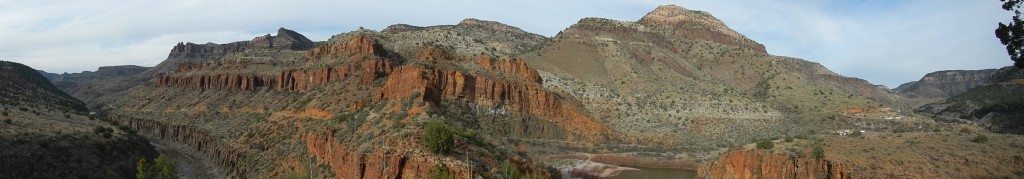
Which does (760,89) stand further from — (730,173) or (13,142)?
(13,142)

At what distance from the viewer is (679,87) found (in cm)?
8644

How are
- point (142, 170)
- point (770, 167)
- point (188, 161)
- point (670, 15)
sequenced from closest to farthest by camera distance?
1. point (770, 167)
2. point (142, 170)
3. point (188, 161)
4. point (670, 15)

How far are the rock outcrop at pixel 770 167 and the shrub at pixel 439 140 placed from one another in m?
19.7

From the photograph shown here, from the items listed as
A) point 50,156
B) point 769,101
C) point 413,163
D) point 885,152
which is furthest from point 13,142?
point 769,101

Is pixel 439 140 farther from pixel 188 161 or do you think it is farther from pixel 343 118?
pixel 188 161

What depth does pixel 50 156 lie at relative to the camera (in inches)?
1581

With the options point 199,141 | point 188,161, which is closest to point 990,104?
point 188,161

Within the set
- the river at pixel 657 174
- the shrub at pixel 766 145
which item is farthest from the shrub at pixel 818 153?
the river at pixel 657 174

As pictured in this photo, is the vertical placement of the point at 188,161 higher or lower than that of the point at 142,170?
lower

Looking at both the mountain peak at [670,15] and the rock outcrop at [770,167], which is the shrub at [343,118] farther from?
the mountain peak at [670,15]

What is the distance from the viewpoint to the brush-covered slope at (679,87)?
7469 centimetres

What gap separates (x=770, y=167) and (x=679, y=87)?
47.9 m

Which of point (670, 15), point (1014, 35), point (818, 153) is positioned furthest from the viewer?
point (670, 15)

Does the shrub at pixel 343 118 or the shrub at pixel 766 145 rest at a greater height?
the shrub at pixel 343 118
